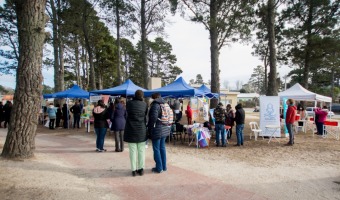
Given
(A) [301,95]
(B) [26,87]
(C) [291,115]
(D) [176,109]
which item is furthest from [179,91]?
(A) [301,95]

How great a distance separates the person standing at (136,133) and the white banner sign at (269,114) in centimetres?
659

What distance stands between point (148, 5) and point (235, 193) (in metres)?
15.1

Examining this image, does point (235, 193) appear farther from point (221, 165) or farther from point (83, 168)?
point (83, 168)

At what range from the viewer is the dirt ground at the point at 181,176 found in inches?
154

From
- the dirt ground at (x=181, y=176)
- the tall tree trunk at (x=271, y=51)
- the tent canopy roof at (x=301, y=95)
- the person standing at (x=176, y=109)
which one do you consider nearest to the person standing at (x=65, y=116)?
the person standing at (x=176, y=109)

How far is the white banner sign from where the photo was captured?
385 inches

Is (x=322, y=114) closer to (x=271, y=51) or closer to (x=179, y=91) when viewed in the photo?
(x=271, y=51)

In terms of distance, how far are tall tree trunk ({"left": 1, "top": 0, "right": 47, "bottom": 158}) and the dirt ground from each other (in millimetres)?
396

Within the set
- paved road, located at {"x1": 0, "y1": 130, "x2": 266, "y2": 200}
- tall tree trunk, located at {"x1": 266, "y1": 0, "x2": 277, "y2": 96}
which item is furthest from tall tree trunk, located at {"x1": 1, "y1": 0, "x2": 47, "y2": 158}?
tall tree trunk, located at {"x1": 266, "y1": 0, "x2": 277, "y2": 96}

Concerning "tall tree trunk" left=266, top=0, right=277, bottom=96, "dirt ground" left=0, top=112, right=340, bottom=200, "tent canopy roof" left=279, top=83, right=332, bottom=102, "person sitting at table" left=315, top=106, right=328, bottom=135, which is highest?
"tall tree trunk" left=266, top=0, right=277, bottom=96

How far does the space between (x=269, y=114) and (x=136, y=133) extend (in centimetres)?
690

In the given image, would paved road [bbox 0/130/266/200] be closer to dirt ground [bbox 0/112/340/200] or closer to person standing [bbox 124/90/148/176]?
dirt ground [bbox 0/112/340/200]

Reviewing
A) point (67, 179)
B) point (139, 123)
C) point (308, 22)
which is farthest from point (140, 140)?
point (308, 22)

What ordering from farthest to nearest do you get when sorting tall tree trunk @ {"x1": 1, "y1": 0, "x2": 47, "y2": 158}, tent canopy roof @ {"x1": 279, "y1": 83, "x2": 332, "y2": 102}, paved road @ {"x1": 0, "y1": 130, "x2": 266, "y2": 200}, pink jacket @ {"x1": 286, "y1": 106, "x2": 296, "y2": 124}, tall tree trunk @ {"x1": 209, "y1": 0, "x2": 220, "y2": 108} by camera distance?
tent canopy roof @ {"x1": 279, "y1": 83, "x2": 332, "y2": 102} < tall tree trunk @ {"x1": 209, "y1": 0, "x2": 220, "y2": 108} < pink jacket @ {"x1": 286, "y1": 106, "x2": 296, "y2": 124} < tall tree trunk @ {"x1": 1, "y1": 0, "x2": 47, "y2": 158} < paved road @ {"x1": 0, "y1": 130, "x2": 266, "y2": 200}
